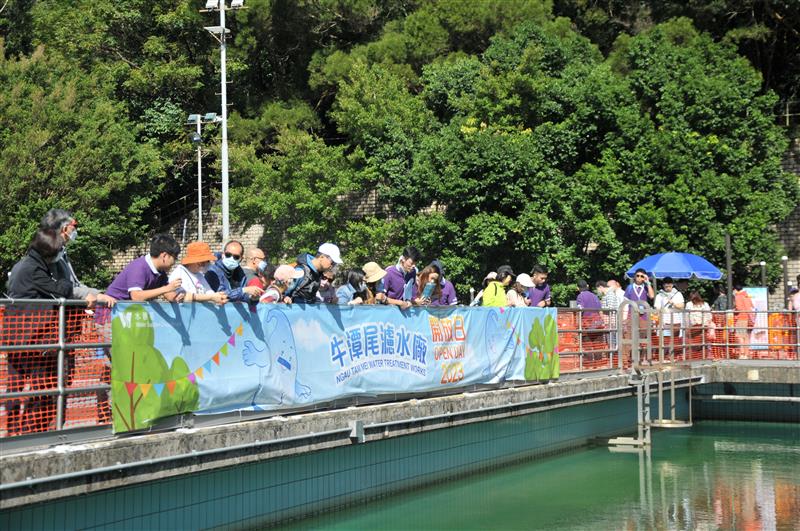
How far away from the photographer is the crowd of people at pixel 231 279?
7.88 meters

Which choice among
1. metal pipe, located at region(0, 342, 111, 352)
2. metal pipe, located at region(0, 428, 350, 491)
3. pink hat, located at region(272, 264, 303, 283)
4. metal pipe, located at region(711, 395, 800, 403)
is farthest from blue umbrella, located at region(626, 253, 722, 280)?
metal pipe, located at region(0, 342, 111, 352)

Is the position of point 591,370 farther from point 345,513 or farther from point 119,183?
point 119,183

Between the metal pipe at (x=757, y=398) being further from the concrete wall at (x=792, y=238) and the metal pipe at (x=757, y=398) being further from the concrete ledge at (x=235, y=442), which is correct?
the concrete wall at (x=792, y=238)

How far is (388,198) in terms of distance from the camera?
116ft

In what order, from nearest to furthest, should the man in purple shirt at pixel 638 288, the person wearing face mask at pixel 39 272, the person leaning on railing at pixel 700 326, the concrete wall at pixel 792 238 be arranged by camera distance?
the person wearing face mask at pixel 39 272, the man in purple shirt at pixel 638 288, the person leaning on railing at pixel 700 326, the concrete wall at pixel 792 238

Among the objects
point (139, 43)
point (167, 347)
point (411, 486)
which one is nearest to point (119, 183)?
point (139, 43)

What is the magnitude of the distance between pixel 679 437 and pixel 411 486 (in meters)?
8.11

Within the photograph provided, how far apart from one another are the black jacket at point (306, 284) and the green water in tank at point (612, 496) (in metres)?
2.21

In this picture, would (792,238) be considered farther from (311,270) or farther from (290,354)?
(290,354)

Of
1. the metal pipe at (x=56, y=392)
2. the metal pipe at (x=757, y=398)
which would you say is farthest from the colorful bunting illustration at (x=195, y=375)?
the metal pipe at (x=757, y=398)

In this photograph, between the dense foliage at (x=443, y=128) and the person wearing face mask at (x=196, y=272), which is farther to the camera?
the dense foliage at (x=443, y=128)

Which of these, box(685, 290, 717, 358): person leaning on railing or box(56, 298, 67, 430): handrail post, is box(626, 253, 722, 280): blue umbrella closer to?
box(685, 290, 717, 358): person leaning on railing

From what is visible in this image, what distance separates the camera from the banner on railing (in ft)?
26.8

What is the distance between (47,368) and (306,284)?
3.35 metres
